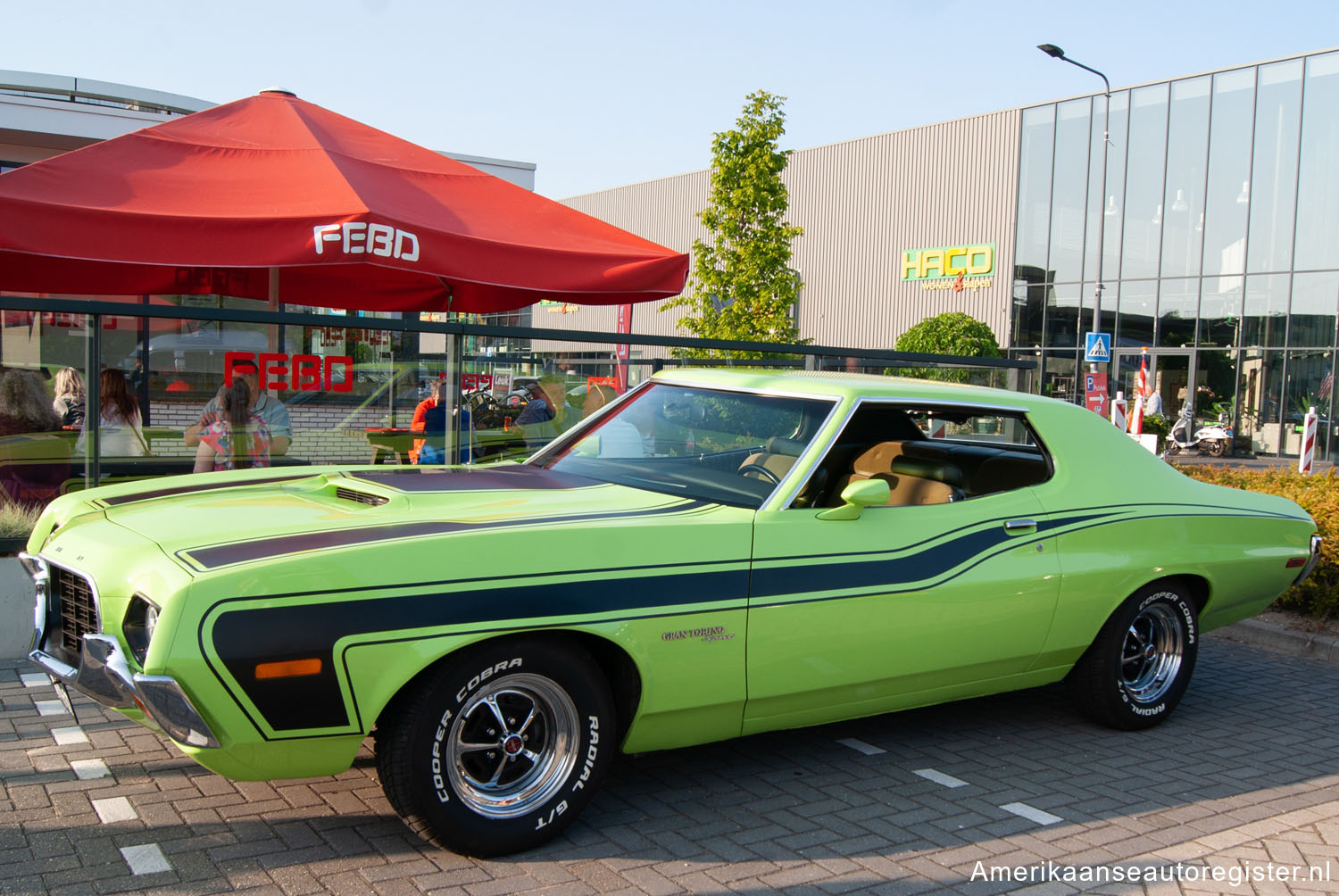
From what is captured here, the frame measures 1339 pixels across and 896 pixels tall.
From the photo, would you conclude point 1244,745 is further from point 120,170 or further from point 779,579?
point 120,170

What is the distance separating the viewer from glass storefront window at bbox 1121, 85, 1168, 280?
29797 millimetres

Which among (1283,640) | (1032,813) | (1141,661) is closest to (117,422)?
(1032,813)

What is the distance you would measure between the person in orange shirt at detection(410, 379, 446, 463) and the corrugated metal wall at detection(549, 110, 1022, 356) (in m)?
28.9

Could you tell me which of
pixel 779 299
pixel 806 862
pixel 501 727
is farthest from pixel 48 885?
pixel 779 299

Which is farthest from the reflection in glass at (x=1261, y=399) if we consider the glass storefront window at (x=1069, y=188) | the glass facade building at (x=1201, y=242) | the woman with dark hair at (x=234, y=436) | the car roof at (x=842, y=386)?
the woman with dark hair at (x=234, y=436)

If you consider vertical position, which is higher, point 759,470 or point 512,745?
point 759,470

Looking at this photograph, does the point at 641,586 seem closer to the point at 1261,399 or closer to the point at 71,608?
the point at 71,608

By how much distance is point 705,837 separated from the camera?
3734 mm

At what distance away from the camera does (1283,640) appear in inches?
279

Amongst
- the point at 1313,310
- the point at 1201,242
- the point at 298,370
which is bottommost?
the point at 298,370

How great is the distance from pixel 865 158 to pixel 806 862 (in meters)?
35.8

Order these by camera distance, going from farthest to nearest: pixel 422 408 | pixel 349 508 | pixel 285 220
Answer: pixel 422 408 < pixel 285 220 < pixel 349 508

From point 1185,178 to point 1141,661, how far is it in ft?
91.1

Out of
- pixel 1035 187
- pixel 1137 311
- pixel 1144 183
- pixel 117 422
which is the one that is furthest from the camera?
pixel 1035 187
